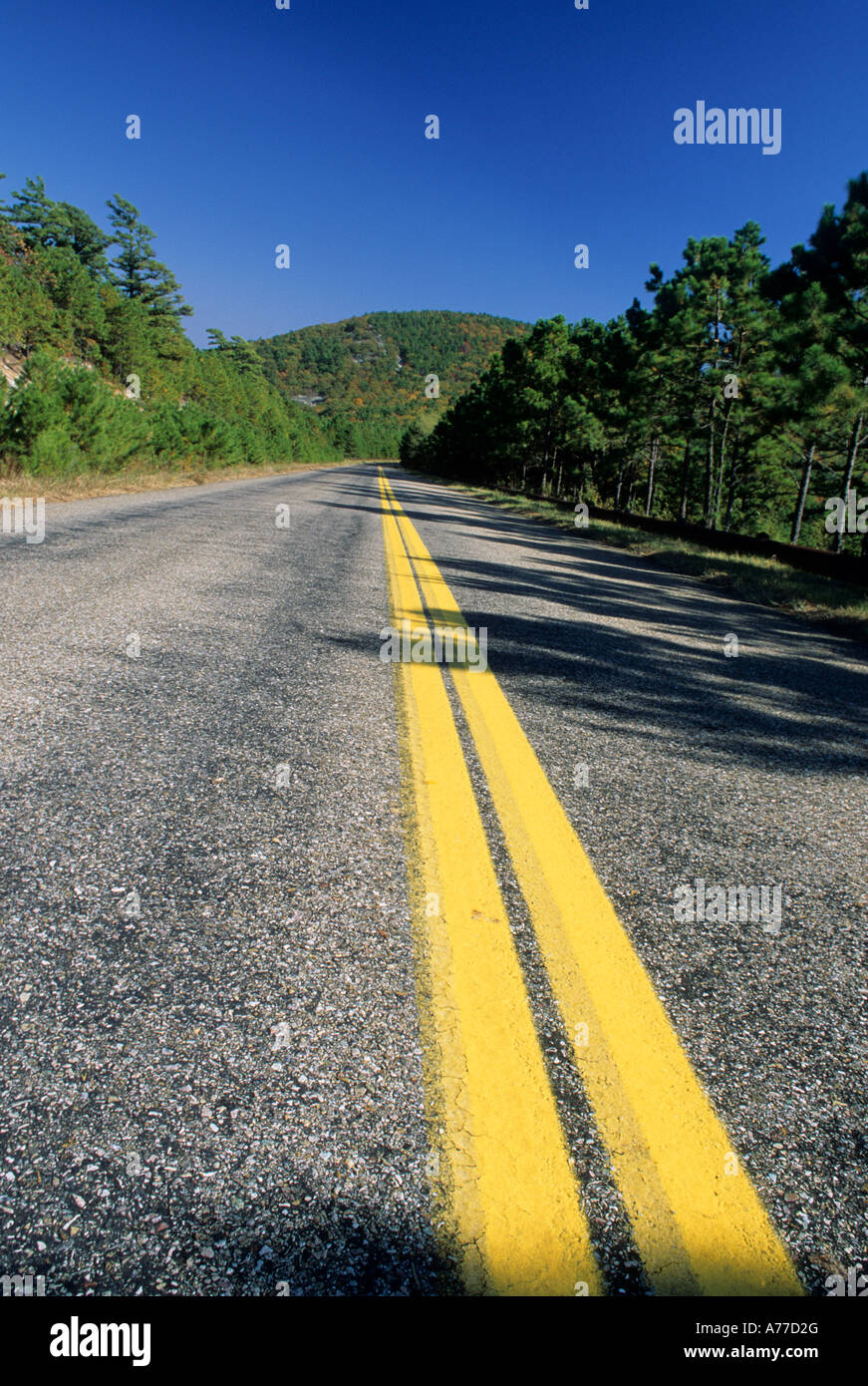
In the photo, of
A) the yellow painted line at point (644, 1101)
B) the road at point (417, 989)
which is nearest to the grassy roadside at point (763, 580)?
the road at point (417, 989)

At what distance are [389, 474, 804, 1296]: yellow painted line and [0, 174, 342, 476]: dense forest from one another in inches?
590

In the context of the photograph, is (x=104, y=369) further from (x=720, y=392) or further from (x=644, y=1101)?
(x=644, y=1101)

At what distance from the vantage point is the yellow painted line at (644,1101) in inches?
43.5

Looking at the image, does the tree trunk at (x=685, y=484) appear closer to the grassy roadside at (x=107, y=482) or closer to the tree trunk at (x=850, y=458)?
the tree trunk at (x=850, y=458)

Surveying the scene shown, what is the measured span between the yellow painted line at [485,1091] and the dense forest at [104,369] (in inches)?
584

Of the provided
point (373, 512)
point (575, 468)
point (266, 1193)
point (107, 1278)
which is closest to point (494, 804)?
point (266, 1193)

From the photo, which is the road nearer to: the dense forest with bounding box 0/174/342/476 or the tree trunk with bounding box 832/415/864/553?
the dense forest with bounding box 0/174/342/476

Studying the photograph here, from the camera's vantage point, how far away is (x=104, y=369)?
1922 inches

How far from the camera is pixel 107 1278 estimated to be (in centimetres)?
100

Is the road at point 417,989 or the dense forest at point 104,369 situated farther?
the dense forest at point 104,369

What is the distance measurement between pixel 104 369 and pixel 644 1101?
5734cm

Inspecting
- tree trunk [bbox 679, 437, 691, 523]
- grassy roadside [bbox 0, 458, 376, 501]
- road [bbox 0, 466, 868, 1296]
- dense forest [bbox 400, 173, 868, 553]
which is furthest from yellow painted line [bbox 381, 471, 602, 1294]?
tree trunk [bbox 679, 437, 691, 523]
